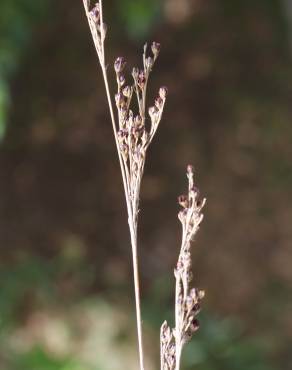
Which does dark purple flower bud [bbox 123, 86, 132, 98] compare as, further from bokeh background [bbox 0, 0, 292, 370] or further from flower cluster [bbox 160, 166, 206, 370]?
bokeh background [bbox 0, 0, 292, 370]

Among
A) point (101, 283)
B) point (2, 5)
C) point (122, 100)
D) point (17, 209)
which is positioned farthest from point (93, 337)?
point (122, 100)

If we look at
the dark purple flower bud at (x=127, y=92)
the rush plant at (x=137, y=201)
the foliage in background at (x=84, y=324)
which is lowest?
the rush plant at (x=137, y=201)

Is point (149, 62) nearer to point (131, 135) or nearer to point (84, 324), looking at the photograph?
point (131, 135)

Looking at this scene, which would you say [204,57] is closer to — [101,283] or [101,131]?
[101,131]

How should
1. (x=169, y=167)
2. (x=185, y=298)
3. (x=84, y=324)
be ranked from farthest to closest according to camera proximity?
(x=169, y=167) → (x=84, y=324) → (x=185, y=298)

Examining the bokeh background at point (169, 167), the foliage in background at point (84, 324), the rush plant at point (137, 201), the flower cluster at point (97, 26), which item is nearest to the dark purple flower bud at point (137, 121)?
the rush plant at point (137, 201)

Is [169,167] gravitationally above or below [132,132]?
above

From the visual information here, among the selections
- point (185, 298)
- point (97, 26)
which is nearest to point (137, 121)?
point (97, 26)

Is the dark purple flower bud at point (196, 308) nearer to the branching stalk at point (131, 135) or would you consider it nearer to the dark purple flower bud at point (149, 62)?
the branching stalk at point (131, 135)

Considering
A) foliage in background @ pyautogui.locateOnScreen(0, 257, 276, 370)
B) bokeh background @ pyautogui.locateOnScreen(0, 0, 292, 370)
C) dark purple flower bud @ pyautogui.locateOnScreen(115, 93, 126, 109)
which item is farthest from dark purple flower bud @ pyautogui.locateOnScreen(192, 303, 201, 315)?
bokeh background @ pyautogui.locateOnScreen(0, 0, 292, 370)
